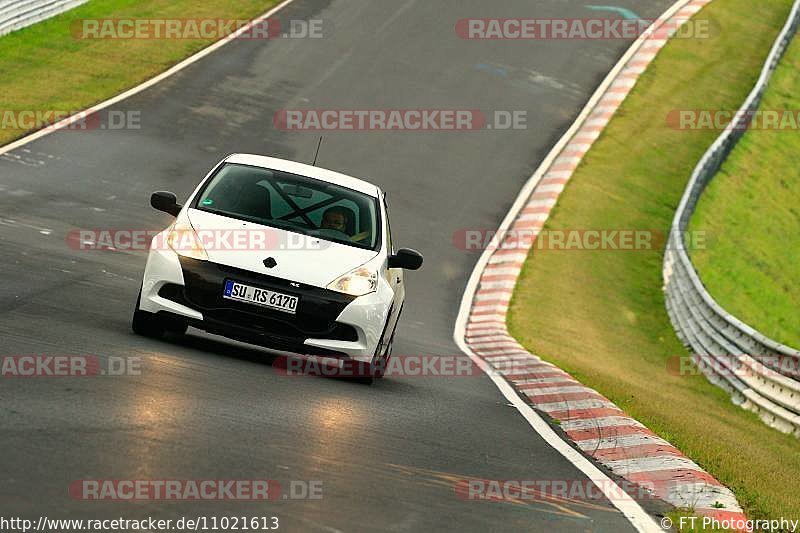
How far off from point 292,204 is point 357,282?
112cm

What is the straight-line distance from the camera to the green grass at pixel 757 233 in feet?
78.0

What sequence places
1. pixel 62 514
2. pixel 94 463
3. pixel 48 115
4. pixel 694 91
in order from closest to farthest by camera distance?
1. pixel 62 514
2. pixel 94 463
3. pixel 48 115
4. pixel 694 91

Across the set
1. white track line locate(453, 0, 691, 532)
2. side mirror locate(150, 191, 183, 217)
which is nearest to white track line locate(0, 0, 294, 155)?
white track line locate(453, 0, 691, 532)

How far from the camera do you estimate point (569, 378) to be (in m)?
13.2

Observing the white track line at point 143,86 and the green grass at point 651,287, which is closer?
the green grass at point 651,287

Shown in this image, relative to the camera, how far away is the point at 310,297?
33.1 feet

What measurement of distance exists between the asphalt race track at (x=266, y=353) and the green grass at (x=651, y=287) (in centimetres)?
115

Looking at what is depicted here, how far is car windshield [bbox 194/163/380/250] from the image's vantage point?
430 inches

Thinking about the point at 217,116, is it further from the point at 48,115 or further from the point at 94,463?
the point at 94,463

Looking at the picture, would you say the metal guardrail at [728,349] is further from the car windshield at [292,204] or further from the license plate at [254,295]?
the license plate at [254,295]

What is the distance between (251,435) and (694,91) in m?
26.7

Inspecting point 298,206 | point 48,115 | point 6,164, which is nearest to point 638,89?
point 48,115

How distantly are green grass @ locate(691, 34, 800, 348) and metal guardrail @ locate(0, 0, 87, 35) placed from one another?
43.9 ft

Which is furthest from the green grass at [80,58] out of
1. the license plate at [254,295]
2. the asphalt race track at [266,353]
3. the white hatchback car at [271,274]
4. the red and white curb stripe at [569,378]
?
the license plate at [254,295]
